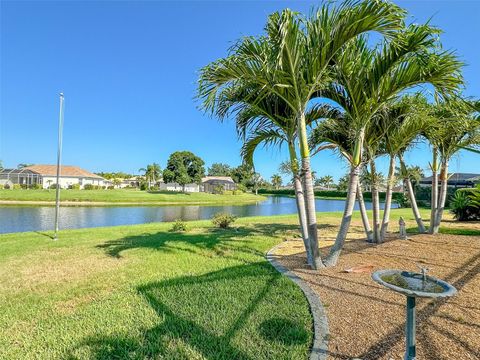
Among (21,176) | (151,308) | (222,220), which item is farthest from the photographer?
(21,176)

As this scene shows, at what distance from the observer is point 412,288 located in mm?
1917

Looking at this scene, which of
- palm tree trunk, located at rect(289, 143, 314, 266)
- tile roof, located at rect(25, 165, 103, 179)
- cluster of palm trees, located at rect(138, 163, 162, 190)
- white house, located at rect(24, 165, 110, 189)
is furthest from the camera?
cluster of palm trees, located at rect(138, 163, 162, 190)

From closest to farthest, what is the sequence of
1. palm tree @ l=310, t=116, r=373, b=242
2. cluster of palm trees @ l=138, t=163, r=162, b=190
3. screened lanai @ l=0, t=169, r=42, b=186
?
palm tree @ l=310, t=116, r=373, b=242 < screened lanai @ l=0, t=169, r=42, b=186 < cluster of palm trees @ l=138, t=163, r=162, b=190

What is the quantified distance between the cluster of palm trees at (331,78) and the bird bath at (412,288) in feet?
7.39

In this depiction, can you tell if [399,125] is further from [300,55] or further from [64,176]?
[64,176]

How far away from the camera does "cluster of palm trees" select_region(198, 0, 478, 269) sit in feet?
12.5

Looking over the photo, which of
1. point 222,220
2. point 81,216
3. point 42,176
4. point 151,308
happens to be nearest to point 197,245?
point 222,220

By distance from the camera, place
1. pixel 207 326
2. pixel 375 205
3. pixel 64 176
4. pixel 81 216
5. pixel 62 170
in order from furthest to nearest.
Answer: pixel 62 170 → pixel 64 176 → pixel 81 216 → pixel 375 205 → pixel 207 326

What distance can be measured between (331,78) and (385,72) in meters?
0.79

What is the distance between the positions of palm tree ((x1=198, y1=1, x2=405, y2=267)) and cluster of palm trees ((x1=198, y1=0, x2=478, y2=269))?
1 cm

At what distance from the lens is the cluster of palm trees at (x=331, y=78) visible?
Answer: 382 centimetres

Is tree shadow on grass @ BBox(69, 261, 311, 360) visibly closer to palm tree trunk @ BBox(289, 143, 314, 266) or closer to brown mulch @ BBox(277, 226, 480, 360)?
brown mulch @ BBox(277, 226, 480, 360)

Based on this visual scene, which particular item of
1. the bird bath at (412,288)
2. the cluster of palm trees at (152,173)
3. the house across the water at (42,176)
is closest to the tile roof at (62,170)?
the house across the water at (42,176)

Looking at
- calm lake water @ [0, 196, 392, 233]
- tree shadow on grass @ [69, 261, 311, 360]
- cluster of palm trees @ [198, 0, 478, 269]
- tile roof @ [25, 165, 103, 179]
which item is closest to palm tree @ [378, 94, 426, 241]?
cluster of palm trees @ [198, 0, 478, 269]
